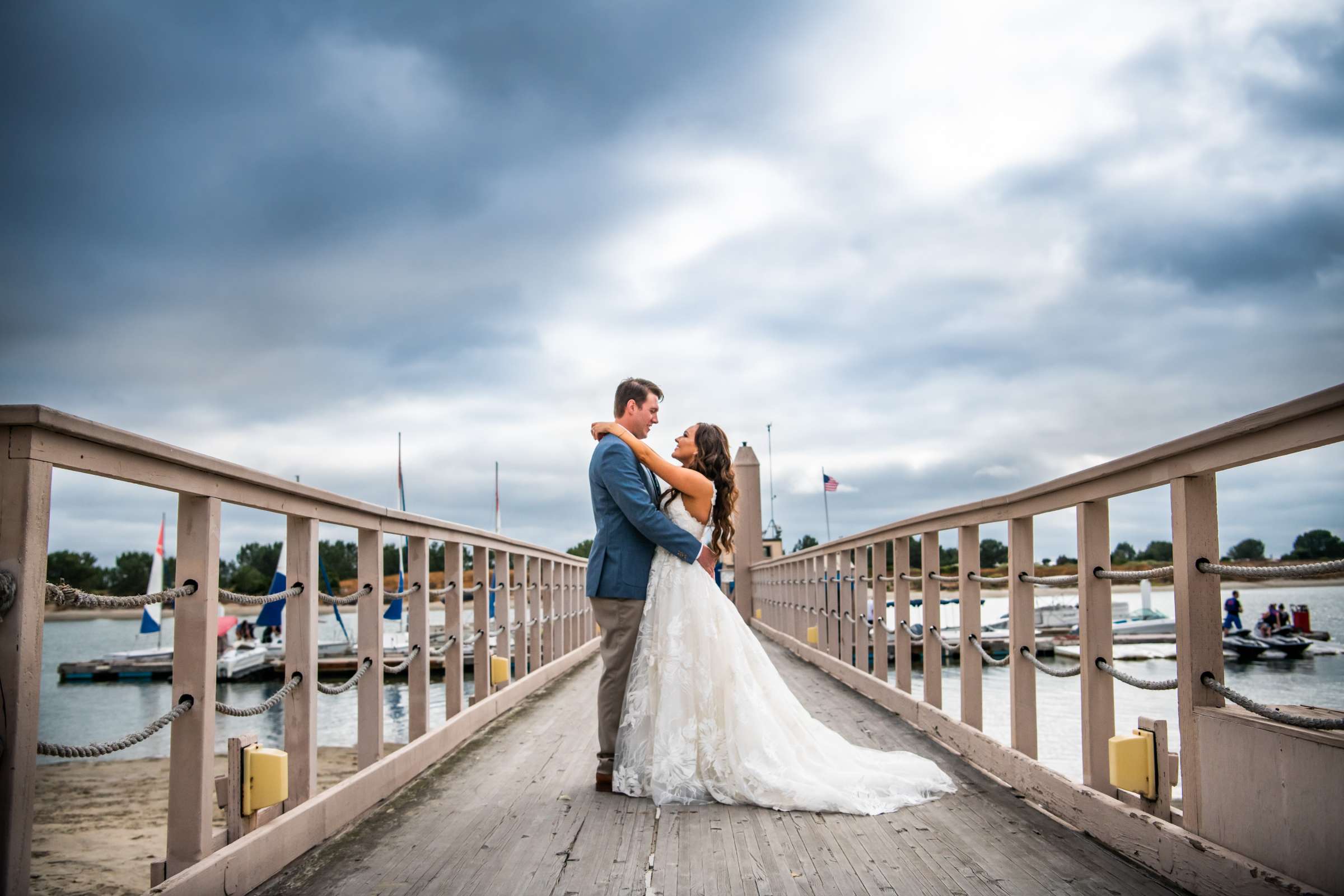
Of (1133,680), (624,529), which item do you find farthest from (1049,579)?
(624,529)

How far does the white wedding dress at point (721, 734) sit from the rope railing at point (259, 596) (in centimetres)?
145

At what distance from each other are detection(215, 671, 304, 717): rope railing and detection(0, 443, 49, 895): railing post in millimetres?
603

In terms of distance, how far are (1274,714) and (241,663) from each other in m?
33.2

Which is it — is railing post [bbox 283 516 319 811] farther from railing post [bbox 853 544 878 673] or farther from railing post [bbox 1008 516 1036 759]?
railing post [bbox 853 544 878 673]

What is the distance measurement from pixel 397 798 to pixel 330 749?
1450 cm

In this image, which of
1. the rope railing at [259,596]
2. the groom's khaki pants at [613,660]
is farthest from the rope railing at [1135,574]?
the rope railing at [259,596]

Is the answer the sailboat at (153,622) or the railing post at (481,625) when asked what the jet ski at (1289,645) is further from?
the sailboat at (153,622)

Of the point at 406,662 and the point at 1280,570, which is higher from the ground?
the point at 1280,570

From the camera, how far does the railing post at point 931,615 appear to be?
481 centimetres

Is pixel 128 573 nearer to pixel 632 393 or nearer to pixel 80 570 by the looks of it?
pixel 80 570

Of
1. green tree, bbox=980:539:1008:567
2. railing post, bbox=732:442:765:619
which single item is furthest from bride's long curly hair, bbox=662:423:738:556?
green tree, bbox=980:539:1008:567

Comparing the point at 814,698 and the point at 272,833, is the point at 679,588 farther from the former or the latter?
the point at 814,698

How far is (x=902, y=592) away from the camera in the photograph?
221 inches

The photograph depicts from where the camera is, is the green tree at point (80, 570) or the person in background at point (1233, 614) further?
the green tree at point (80, 570)
